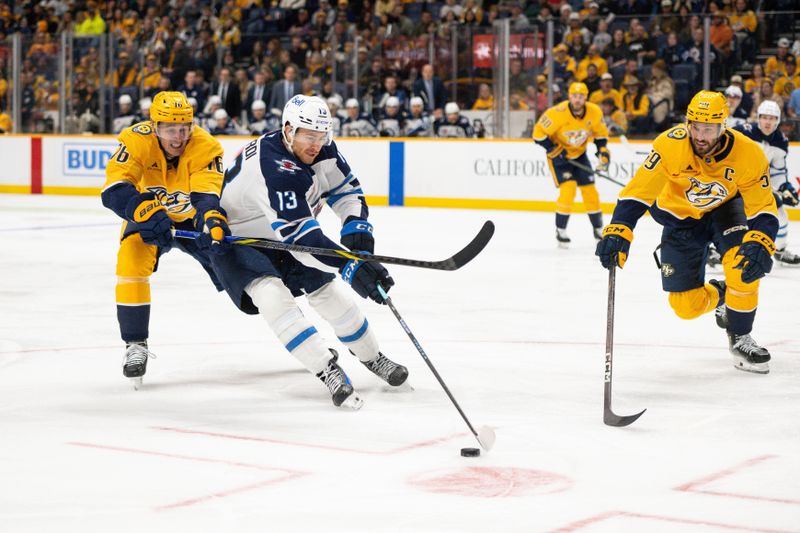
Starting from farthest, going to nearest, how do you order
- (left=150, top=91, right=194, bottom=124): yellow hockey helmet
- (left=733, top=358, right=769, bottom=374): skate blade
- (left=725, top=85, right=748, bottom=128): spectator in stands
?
(left=725, top=85, right=748, bottom=128): spectator in stands → (left=733, top=358, right=769, bottom=374): skate blade → (left=150, top=91, right=194, bottom=124): yellow hockey helmet

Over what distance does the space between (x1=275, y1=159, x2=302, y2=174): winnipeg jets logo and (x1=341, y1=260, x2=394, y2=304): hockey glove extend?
1.36ft

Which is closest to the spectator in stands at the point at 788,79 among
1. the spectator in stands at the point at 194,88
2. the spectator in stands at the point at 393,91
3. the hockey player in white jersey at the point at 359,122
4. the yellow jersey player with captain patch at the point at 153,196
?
the spectator in stands at the point at 393,91

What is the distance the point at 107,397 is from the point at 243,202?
814 millimetres

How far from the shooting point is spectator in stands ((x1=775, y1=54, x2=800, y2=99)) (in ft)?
39.8

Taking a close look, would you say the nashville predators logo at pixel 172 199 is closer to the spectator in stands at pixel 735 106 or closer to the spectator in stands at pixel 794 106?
the spectator in stands at pixel 735 106

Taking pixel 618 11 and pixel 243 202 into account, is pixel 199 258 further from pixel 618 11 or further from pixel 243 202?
pixel 618 11

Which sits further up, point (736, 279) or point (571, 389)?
point (736, 279)

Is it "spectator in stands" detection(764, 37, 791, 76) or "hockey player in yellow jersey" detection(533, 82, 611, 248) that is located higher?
"spectator in stands" detection(764, 37, 791, 76)

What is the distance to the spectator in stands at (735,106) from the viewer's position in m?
11.2

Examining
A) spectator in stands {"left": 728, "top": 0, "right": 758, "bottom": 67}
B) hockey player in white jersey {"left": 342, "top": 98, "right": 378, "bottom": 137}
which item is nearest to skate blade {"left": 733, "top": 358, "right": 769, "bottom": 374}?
spectator in stands {"left": 728, "top": 0, "right": 758, "bottom": 67}

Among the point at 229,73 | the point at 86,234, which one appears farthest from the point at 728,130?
the point at 229,73

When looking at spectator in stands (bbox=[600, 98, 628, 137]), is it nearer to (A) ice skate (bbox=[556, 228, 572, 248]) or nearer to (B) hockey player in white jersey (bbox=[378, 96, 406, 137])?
(B) hockey player in white jersey (bbox=[378, 96, 406, 137])

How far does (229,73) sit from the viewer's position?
49.3 feet

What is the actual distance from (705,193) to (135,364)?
227 centimetres
